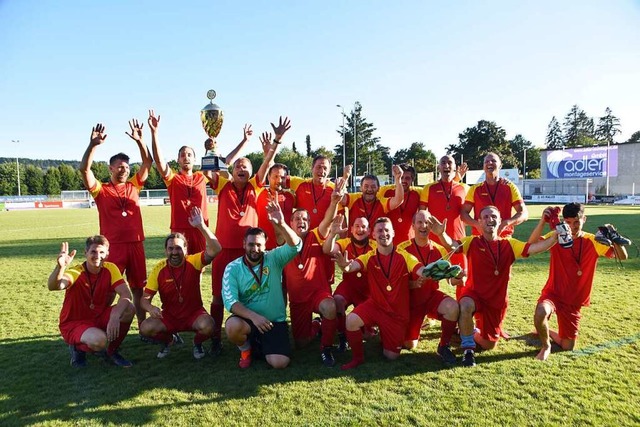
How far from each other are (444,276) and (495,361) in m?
1.02

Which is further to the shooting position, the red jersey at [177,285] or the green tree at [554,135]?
the green tree at [554,135]

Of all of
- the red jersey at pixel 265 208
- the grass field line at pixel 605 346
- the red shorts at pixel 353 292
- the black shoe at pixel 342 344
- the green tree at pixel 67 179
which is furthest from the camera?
the green tree at pixel 67 179

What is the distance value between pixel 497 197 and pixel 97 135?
4.79 meters

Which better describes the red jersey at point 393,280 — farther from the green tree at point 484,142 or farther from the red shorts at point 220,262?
the green tree at point 484,142

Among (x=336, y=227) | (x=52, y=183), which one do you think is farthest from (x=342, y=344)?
(x=52, y=183)

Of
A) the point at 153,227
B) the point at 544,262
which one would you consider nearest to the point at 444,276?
the point at 544,262

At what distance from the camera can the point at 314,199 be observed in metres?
5.78

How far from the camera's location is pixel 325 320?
449 centimetres

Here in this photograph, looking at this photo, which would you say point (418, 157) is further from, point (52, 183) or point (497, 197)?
point (497, 197)

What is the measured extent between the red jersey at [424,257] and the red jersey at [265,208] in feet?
5.48

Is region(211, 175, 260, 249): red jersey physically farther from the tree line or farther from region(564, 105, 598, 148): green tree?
region(564, 105, 598, 148): green tree

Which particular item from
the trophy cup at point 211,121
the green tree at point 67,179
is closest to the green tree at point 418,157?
the green tree at point 67,179

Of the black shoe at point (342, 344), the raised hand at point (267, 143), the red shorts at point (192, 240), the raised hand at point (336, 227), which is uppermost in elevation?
the raised hand at point (267, 143)

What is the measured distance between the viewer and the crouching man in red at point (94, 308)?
4.31m
